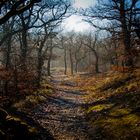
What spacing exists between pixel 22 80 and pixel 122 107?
8.26 metres

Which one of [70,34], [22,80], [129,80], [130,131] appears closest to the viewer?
[130,131]

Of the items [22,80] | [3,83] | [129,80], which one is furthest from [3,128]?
[129,80]

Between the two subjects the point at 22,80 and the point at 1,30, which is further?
the point at 1,30

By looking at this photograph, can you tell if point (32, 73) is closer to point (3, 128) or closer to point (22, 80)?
point (22, 80)

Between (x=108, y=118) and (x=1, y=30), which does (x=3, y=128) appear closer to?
(x=108, y=118)

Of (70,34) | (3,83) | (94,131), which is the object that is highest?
(70,34)

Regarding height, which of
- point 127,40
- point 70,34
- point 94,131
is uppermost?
point 70,34

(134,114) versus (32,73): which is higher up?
(32,73)

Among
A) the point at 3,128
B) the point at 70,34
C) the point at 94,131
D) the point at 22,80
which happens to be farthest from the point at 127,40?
the point at 70,34

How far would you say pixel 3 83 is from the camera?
20.3 metres

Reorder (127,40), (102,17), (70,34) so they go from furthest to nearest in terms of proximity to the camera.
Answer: (70,34)
(127,40)
(102,17)

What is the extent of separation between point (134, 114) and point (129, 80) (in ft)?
39.3

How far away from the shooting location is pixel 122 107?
54.1ft

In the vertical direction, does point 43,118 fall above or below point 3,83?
below
